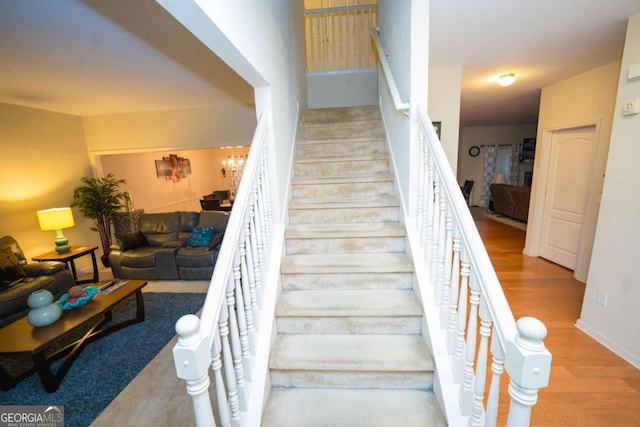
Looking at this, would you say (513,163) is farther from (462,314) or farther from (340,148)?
(462,314)

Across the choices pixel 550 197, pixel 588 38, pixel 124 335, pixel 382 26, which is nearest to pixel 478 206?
pixel 550 197

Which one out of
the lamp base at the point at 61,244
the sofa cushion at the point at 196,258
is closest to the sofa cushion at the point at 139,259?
the sofa cushion at the point at 196,258

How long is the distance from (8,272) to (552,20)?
227 inches

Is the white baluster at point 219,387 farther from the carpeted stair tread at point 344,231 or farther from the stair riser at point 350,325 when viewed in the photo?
the carpeted stair tread at point 344,231

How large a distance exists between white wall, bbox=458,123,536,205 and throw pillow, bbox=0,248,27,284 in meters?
9.93

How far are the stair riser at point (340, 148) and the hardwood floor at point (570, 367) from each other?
2269 millimetres

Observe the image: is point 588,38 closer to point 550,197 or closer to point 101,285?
point 550,197

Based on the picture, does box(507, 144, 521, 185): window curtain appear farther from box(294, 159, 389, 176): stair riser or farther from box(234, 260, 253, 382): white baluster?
box(234, 260, 253, 382): white baluster

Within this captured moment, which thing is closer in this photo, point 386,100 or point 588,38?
point 588,38

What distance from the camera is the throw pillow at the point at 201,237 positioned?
3947mm

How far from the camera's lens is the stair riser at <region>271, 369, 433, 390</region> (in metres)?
1.48

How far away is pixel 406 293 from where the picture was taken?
1848 mm

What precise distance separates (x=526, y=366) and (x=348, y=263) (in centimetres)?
127

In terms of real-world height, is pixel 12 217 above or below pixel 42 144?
below
